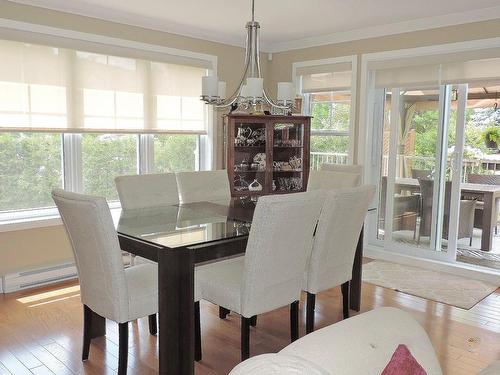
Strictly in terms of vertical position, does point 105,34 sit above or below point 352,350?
above

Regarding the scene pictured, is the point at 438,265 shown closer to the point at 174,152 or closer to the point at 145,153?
the point at 174,152

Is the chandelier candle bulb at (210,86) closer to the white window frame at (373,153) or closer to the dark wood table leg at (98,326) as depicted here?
Answer: the dark wood table leg at (98,326)

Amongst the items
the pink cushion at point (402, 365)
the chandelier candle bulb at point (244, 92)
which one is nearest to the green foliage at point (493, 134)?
the chandelier candle bulb at point (244, 92)

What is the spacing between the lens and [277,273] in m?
2.54

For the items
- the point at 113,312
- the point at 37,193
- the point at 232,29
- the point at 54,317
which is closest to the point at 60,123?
the point at 37,193

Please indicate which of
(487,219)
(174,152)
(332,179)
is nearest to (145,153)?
(174,152)

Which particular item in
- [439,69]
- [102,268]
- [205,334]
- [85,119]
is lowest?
[205,334]

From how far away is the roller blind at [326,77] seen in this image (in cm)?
522

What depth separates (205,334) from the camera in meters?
3.15

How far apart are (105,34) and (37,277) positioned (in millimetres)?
2327

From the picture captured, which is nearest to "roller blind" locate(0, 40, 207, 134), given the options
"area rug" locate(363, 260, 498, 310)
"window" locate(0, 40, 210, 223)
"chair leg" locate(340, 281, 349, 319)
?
"window" locate(0, 40, 210, 223)

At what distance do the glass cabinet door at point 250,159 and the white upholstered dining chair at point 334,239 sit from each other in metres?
2.29

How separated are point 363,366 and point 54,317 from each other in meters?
2.96

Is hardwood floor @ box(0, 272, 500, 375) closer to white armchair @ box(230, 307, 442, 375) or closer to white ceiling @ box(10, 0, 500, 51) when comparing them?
white armchair @ box(230, 307, 442, 375)
